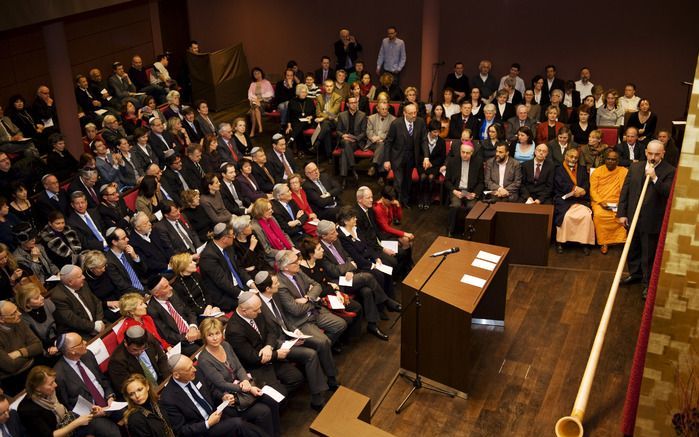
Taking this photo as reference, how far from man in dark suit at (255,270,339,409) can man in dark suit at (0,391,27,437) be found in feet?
6.16

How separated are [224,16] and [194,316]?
9773mm

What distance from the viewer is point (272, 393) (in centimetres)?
500

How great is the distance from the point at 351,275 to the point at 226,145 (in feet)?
11.8

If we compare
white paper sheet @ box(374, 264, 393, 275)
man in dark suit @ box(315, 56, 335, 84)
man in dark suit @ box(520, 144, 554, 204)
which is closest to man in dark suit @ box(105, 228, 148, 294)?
white paper sheet @ box(374, 264, 393, 275)

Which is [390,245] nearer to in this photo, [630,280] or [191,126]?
[630,280]

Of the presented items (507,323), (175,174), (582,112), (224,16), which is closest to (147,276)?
(175,174)

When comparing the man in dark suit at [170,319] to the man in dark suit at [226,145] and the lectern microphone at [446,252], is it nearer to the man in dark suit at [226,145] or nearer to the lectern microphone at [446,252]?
the lectern microphone at [446,252]

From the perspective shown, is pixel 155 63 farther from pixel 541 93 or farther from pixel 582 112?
pixel 582 112

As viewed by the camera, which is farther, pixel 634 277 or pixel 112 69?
pixel 112 69

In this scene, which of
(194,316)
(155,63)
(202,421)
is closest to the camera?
(202,421)

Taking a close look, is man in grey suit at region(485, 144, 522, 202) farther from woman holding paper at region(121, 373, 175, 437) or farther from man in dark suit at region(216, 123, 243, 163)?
woman holding paper at region(121, 373, 175, 437)

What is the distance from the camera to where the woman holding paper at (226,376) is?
191 inches

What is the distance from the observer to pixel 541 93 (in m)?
10.9

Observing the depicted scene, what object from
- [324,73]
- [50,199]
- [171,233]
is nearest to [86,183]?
[50,199]
